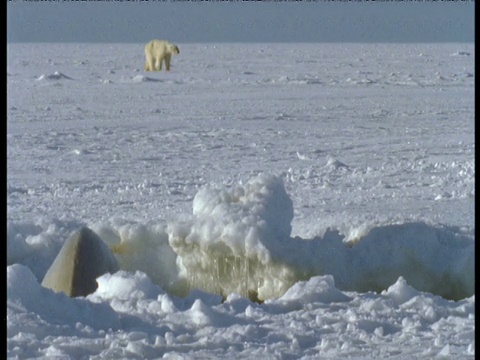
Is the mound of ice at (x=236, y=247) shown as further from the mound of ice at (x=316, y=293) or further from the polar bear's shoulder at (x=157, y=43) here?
the polar bear's shoulder at (x=157, y=43)

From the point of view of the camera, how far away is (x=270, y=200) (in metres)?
3.84

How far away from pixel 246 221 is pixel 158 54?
13.9 meters

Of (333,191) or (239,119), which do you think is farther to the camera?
(239,119)

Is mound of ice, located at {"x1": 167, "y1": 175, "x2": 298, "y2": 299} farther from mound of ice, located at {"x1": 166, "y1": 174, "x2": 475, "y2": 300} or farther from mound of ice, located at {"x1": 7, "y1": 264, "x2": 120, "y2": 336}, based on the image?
mound of ice, located at {"x1": 7, "y1": 264, "x2": 120, "y2": 336}

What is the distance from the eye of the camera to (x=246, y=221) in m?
3.62

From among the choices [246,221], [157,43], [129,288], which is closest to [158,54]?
[157,43]

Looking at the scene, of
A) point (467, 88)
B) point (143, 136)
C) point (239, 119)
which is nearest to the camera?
point (143, 136)

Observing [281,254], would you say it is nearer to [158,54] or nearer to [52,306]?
[52,306]

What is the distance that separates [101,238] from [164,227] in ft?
0.84

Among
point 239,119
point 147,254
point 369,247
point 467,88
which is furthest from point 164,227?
point 467,88

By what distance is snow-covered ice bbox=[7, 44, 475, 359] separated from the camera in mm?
2779

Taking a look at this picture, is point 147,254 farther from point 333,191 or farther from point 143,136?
point 143,136

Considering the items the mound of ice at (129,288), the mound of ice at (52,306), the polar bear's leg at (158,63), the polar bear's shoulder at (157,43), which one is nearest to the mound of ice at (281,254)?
the mound of ice at (129,288)

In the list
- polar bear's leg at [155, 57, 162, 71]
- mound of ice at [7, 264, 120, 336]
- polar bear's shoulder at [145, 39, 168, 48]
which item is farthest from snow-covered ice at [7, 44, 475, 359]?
polar bear's shoulder at [145, 39, 168, 48]
